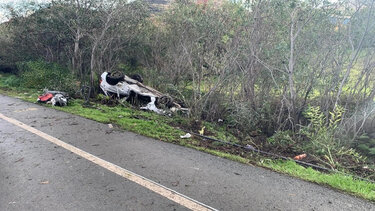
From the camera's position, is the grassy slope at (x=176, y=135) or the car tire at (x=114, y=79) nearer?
the grassy slope at (x=176, y=135)

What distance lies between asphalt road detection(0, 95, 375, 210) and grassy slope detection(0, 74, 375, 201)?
0.26 m

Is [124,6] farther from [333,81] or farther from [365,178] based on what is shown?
[365,178]

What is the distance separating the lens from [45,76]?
13383 millimetres

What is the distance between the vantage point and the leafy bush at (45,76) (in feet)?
38.0

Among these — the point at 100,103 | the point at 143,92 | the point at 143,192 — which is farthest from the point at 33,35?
the point at 143,192

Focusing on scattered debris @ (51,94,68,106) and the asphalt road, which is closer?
the asphalt road

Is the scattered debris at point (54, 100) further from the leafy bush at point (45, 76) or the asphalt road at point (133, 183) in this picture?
the asphalt road at point (133, 183)

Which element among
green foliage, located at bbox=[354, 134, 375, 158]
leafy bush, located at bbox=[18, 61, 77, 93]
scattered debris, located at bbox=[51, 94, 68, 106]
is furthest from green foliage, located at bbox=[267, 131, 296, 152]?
leafy bush, located at bbox=[18, 61, 77, 93]

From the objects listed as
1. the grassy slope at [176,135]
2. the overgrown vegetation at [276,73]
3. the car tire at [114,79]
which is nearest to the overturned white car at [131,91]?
the car tire at [114,79]

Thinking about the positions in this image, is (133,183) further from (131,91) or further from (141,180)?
(131,91)

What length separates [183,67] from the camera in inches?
451

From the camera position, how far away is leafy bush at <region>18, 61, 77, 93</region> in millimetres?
11569

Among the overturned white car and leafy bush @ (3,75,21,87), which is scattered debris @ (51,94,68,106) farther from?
leafy bush @ (3,75,21,87)

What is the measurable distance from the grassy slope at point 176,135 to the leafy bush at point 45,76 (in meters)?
1.30
